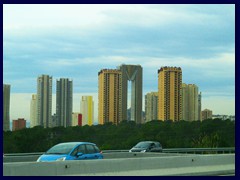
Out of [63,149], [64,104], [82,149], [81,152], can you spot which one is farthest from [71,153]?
[64,104]

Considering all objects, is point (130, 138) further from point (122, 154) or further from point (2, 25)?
point (2, 25)

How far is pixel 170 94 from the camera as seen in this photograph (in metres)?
66.2

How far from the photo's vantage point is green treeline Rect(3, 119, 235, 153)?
4991 cm

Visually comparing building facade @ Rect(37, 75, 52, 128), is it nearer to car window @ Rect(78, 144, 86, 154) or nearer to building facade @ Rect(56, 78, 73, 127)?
building facade @ Rect(56, 78, 73, 127)

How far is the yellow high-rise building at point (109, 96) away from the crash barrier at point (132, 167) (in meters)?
40.2

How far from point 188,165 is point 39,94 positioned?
37668 mm

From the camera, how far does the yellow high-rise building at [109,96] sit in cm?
6412

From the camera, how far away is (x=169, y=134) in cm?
6009

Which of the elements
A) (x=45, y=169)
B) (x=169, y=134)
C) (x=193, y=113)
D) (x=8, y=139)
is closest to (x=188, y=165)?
(x=45, y=169)

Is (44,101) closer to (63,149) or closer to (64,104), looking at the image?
(64,104)

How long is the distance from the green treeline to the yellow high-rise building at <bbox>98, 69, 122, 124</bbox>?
317 centimetres

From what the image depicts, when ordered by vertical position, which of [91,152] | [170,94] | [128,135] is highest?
[170,94]

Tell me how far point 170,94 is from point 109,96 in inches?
294

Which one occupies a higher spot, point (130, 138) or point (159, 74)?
point (159, 74)
